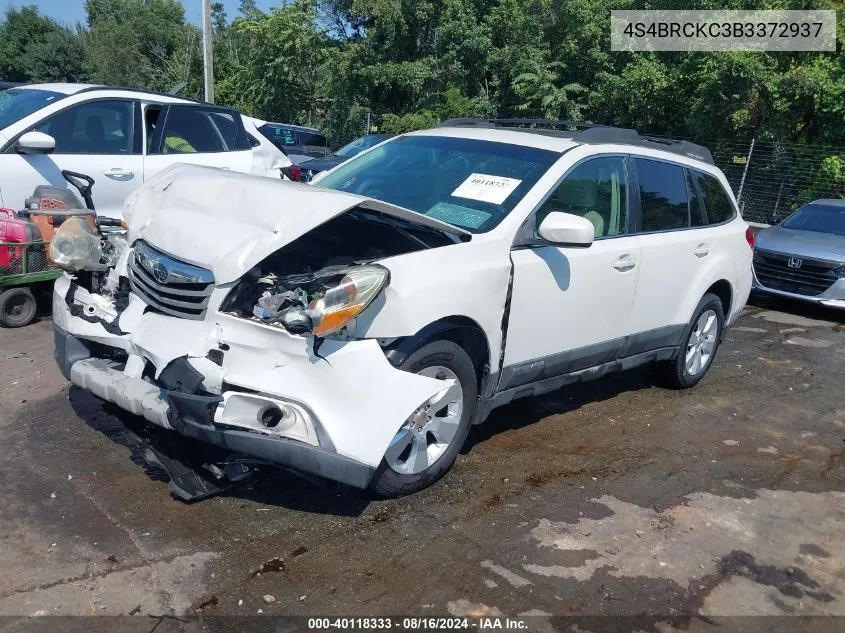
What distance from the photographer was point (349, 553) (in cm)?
352

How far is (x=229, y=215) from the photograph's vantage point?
3.81 m

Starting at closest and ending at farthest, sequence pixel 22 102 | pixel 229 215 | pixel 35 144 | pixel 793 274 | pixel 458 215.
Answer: pixel 229 215 → pixel 458 215 → pixel 35 144 → pixel 22 102 → pixel 793 274

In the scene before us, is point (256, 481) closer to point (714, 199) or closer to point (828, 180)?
point (714, 199)

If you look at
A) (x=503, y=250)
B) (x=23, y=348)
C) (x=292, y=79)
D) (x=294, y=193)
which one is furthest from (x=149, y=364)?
(x=292, y=79)

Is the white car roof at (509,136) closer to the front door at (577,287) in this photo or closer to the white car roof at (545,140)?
the white car roof at (545,140)

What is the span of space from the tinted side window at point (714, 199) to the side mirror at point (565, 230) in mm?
2231

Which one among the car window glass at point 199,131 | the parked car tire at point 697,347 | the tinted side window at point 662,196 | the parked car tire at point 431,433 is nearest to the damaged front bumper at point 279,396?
the parked car tire at point 431,433

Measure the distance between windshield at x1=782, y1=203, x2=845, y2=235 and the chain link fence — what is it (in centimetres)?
461

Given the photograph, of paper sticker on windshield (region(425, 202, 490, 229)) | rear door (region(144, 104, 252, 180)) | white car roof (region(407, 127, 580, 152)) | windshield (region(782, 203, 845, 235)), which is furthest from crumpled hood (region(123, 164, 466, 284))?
windshield (region(782, 203, 845, 235))

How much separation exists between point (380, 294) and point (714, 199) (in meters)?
3.76

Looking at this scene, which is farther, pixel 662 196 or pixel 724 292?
pixel 724 292

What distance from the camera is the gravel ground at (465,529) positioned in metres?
3.22

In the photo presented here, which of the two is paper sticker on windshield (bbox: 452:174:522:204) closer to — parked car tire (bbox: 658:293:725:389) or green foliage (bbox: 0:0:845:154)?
parked car tire (bbox: 658:293:725:389)

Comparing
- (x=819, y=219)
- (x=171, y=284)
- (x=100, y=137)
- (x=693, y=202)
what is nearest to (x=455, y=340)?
Result: (x=171, y=284)
